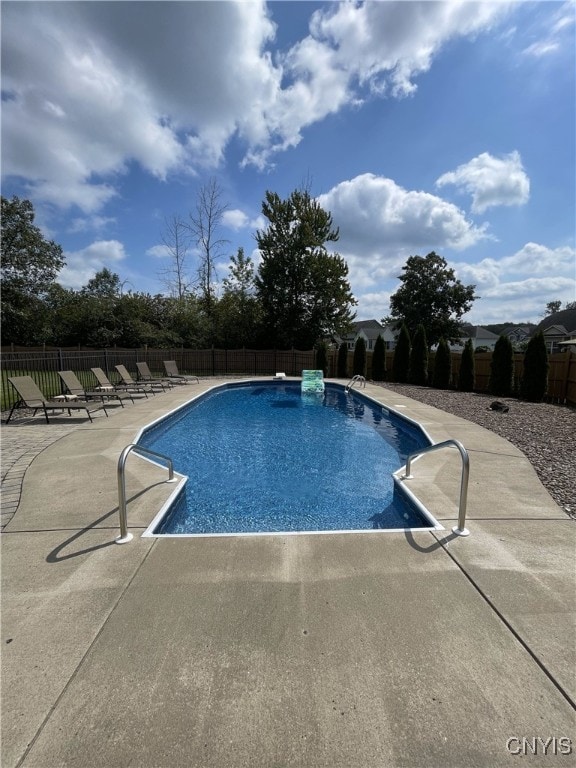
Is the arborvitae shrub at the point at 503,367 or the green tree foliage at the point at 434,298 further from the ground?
the green tree foliage at the point at 434,298

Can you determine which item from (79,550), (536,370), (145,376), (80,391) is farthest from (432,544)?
(145,376)

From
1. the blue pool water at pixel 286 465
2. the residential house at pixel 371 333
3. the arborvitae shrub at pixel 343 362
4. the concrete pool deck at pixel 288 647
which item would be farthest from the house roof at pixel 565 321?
the concrete pool deck at pixel 288 647

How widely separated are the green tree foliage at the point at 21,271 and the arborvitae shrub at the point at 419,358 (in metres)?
26.5

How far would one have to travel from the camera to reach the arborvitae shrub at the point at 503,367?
1388 centimetres

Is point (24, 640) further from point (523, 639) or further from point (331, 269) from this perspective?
point (331, 269)

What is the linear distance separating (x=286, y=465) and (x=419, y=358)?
44.2ft

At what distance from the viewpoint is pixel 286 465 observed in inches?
264

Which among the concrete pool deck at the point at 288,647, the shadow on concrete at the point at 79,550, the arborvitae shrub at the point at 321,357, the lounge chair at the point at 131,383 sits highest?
the arborvitae shrub at the point at 321,357

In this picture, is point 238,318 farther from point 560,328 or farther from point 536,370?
point 560,328

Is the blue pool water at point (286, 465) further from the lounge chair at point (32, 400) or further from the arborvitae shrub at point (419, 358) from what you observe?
the arborvitae shrub at point (419, 358)

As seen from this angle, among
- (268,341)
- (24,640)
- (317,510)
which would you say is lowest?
(317,510)

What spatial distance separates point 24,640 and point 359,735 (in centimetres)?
186

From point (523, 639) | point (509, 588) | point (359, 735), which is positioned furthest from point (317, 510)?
point (359, 735)

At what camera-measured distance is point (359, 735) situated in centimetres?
152
